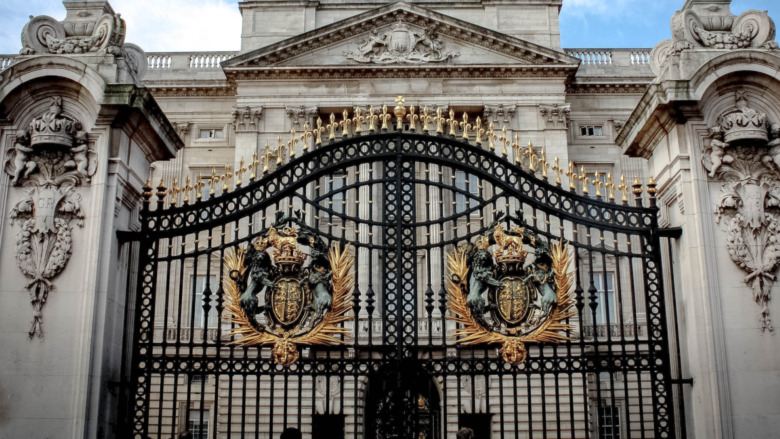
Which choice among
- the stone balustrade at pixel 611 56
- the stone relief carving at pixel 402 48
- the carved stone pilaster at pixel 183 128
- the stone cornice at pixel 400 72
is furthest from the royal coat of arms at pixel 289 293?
the stone balustrade at pixel 611 56

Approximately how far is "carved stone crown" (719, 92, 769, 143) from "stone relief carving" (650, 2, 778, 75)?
3.01 ft

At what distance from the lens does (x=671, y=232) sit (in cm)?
1042

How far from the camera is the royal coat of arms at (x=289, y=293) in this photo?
1022 cm

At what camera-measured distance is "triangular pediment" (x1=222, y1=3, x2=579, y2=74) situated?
32.1 metres

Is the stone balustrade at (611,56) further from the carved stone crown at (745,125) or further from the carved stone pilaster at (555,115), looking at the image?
the carved stone crown at (745,125)

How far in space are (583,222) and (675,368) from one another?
2.08m

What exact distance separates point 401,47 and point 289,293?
23.5 meters

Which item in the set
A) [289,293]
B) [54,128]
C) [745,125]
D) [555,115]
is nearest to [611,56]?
[555,115]

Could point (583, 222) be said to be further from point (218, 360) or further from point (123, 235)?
point (123, 235)

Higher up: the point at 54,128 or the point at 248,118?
the point at 248,118

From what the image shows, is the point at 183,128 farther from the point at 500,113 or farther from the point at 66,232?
the point at 66,232

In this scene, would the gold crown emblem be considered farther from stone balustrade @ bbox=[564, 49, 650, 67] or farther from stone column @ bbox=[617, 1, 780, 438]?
stone balustrade @ bbox=[564, 49, 650, 67]

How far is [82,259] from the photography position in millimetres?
10000

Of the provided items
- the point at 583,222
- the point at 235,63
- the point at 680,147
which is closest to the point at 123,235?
the point at 583,222
